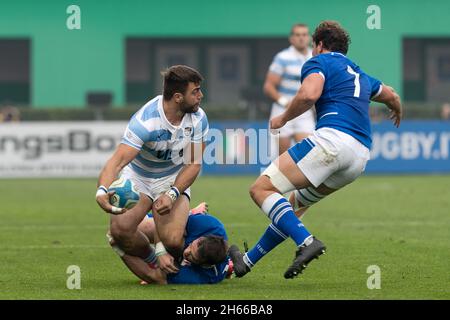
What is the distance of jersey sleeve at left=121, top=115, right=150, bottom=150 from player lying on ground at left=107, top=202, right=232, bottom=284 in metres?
0.77

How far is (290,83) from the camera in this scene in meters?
17.4

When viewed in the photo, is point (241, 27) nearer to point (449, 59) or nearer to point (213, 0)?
point (213, 0)

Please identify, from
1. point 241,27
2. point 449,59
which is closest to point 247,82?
point 241,27

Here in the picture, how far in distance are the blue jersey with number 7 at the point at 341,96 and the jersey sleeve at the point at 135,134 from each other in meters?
1.30

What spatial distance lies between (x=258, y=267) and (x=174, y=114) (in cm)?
184

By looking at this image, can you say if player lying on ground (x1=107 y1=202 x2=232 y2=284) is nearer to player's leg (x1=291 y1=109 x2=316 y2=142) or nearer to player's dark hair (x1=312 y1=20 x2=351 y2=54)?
player's dark hair (x1=312 y1=20 x2=351 y2=54)

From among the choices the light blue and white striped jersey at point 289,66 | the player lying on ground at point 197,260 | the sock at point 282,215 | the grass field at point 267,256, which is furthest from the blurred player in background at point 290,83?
the sock at point 282,215

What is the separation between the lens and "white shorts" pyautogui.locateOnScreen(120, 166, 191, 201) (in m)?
9.84

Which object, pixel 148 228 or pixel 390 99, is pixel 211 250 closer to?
pixel 148 228

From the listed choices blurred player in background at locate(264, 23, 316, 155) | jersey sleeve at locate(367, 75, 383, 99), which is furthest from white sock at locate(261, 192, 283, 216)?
blurred player in background at locate(264, 23, 316, 155)

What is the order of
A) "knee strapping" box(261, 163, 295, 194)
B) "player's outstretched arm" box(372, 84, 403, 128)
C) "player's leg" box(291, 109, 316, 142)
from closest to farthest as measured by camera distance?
"knee strapping" box(261, 163, 295, 194) < "player's outstretched arm" box(372, 84, 403, 128) < "player's leg" box(291, 109, 316, 142)

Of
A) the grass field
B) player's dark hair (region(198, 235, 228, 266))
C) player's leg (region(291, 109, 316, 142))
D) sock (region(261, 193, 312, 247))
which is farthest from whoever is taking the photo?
player's leg (region(291, 109, 316, 142))

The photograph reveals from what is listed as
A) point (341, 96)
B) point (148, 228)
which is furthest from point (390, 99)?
point (148, 228)

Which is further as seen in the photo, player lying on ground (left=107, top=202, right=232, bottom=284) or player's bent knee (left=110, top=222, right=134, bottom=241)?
player's bent knee (left=110, top=222, right=134, bottom=241)
